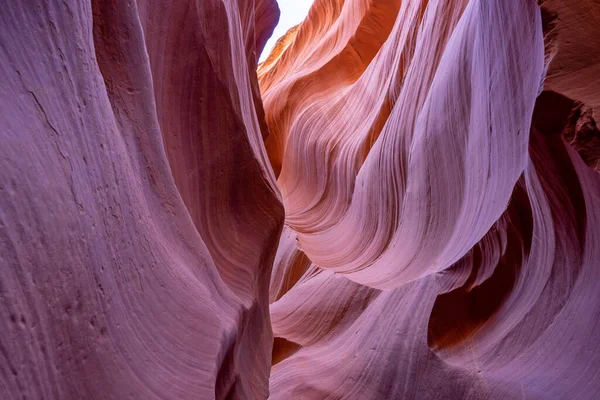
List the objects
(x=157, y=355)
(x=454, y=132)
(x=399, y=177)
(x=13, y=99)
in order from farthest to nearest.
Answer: (x=399, y=177)
(x=454, y=132)
(x=157, y=355)
(x=13, y=99)

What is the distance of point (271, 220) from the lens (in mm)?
3100

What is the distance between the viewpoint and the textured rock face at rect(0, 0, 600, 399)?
117 centimetres

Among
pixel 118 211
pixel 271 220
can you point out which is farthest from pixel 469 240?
pixel 118 211

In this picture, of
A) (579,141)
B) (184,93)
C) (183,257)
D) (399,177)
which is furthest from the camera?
(399,177)

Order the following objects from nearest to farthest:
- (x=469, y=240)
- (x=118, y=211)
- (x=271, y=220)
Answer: (x=118, y=211) < (x=469, y=240) < (x=271, y=220)

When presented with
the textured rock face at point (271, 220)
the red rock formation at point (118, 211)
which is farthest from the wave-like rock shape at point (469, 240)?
the red rock formation at point (118, 211)

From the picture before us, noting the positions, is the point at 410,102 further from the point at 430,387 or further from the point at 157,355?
the point at 157,355

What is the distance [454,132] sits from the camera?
11.2 ft

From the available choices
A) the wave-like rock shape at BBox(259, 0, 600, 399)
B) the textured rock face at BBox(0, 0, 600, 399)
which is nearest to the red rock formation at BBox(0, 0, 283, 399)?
the textured rock face at BBox(0, 0, 600, 399)

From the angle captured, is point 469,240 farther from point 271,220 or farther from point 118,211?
point 118,211

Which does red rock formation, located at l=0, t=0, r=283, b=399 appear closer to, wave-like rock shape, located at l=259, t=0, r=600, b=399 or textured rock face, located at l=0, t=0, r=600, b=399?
textured rock face, located at l=0, t=0, r=600, b=399

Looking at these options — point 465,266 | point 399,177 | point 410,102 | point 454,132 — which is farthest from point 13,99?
point 410,102

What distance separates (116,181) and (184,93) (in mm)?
1311

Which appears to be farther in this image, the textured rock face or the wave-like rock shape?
the wave-like rock shape
